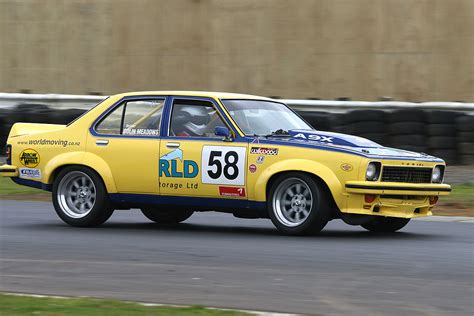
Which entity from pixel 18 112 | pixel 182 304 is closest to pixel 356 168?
pixel 182 304

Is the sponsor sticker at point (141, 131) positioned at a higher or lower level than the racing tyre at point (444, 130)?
higher

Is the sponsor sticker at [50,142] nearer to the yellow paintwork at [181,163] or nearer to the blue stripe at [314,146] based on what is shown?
the yellow paintwork at [181,163]

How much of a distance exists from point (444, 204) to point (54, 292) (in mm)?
8544

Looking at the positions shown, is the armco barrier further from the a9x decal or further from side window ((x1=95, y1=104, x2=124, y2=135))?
the a9x decal

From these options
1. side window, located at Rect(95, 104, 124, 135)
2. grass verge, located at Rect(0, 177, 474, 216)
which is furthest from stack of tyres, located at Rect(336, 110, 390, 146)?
side window, located at Rect(95, 104, 124, 135)

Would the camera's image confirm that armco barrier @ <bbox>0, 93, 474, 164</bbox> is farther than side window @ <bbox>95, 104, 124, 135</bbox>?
Yes

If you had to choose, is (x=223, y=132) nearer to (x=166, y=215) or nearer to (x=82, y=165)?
(x=82, y=165)

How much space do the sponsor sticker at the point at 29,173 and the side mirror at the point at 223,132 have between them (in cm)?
228

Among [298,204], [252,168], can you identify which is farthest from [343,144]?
[252,168]

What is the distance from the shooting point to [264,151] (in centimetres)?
Result: 1064

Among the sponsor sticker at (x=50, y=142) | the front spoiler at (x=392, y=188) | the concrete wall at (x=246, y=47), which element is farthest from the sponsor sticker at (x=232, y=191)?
the concrete wall at (x=246, y=47)

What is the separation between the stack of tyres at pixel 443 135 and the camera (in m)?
18.8

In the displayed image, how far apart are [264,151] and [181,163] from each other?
94cm

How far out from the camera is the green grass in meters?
6.54
